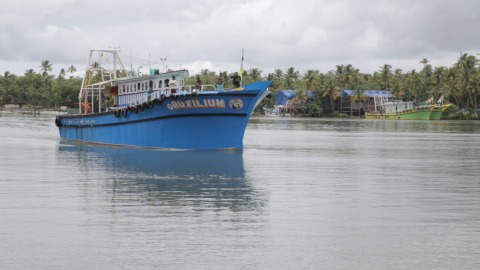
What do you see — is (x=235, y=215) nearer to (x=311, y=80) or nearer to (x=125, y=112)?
(x=125, y=112)

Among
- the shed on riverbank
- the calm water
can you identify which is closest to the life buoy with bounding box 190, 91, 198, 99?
the calm water

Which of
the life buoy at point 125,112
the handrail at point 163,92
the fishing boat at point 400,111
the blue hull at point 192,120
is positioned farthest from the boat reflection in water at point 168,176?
the fishing boat at point 400,111

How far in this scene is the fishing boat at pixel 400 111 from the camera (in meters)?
153

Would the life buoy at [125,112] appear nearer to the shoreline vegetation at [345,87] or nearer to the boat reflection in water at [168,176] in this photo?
the boat reflection in water at [168,176]

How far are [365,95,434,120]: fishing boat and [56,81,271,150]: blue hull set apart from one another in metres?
111

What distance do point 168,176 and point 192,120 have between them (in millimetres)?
13177

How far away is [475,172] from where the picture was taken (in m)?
35.4

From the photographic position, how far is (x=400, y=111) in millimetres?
158750

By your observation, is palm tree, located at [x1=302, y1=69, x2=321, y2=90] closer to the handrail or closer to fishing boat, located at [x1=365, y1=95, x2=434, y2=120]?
fishing boat, located at [x1=365, y1=95, x2=434, y2=120]

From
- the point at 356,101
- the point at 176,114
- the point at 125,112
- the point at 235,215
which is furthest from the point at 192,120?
the point at 356,101

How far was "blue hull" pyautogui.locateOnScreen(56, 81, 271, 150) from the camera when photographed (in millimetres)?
43688

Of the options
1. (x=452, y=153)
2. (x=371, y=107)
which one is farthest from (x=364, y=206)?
(x=371, y=107)

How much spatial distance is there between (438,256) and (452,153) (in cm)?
3445

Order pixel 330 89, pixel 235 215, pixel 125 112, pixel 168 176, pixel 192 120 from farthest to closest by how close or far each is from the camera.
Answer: pixel 330 89, pixel 125 112, pixel 192 120, pixel 168 176, pixel 235 215
